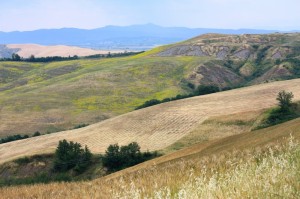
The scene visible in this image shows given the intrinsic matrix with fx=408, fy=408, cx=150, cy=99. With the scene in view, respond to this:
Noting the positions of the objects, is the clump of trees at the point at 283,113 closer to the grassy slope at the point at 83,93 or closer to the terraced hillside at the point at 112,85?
the terraced hillside at the point at 112,85

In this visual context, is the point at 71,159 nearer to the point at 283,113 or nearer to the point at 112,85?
the point at 283,113

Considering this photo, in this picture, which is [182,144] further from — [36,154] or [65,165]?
[36,154]

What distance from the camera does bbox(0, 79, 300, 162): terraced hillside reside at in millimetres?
71500

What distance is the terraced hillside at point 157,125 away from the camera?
7150cm

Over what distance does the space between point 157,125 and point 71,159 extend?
76.2 ft

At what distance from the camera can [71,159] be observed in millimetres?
62031

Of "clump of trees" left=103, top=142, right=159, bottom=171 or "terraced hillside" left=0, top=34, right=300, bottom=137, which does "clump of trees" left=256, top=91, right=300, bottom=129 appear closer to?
"clump of trees" left=103, top=142, right=159, bottom=171

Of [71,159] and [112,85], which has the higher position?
[112,85]

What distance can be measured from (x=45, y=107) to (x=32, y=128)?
23160mm

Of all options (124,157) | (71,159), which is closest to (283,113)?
(124,157)

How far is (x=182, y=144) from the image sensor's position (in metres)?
63.3

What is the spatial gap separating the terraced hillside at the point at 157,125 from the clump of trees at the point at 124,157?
523 cm

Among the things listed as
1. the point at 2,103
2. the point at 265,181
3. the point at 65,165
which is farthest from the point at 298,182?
the point at 2,103

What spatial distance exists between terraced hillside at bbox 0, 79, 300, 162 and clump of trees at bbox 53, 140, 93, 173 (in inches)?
181
